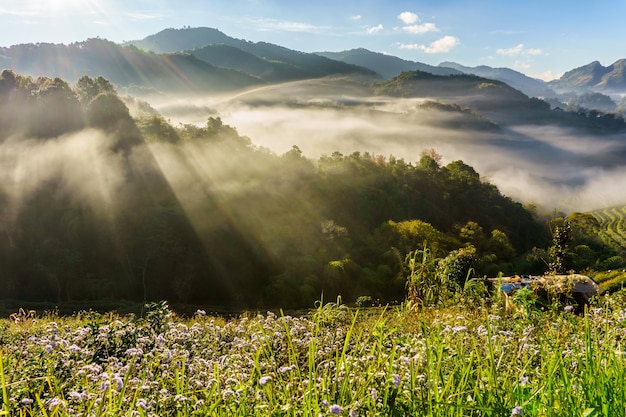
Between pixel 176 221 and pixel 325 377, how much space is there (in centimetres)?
3477

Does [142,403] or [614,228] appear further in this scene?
[614,228]

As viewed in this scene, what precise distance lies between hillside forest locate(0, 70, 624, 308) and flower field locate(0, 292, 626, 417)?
23.5 metres

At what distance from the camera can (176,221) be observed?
35.8 metres

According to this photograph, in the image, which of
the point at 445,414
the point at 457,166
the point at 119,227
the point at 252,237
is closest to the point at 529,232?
the point at 457,166

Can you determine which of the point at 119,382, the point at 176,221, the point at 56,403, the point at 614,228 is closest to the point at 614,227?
the point at 614,228

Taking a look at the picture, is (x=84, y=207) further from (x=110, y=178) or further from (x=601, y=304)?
(x=601, y=304)

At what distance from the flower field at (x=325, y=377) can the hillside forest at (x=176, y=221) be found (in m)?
23.5

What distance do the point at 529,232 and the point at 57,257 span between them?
5733cm

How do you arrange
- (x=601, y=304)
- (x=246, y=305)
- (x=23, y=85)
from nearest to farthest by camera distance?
(x=601, y=304) < (x=246, y=305) < (x=23, y=85)

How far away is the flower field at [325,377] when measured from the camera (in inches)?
103

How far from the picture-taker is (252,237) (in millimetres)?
36562

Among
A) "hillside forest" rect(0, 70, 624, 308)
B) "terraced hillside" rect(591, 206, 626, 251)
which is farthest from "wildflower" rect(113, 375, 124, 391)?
"terraced hillside" rect(591, 206, 626, 251)

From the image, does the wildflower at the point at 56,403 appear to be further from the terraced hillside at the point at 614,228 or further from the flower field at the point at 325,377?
the terraced hillside at the point at 614,228

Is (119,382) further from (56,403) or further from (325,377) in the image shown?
(325,377)
